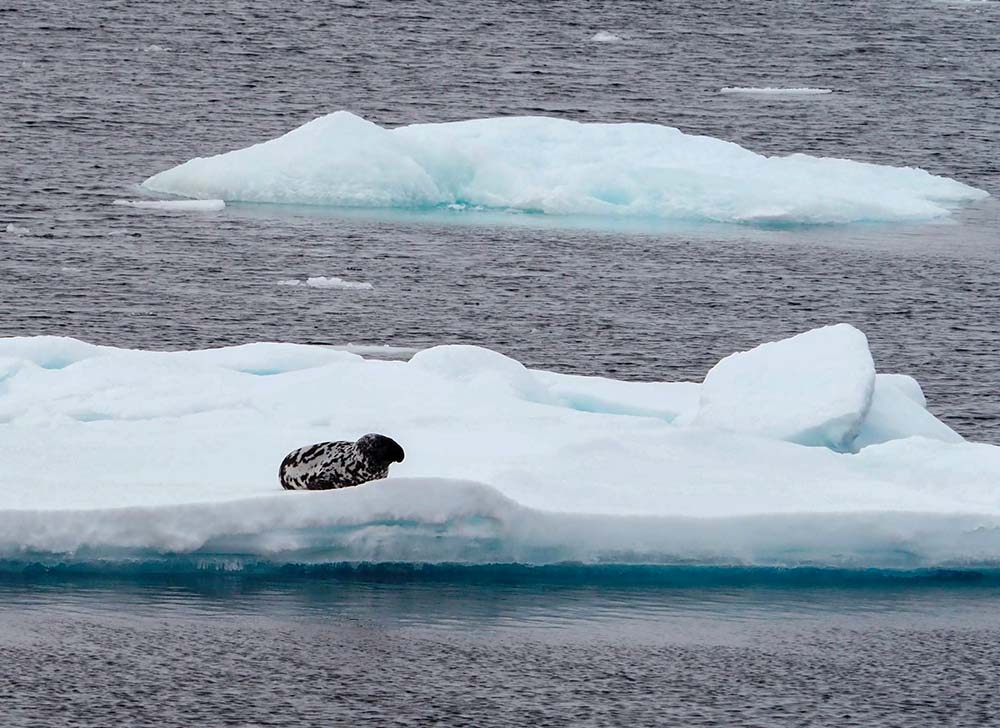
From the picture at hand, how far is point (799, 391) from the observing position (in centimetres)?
1510

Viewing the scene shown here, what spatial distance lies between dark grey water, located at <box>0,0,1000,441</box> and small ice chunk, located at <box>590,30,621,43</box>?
53cm

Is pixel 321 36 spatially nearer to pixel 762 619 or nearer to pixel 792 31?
pixel 792 31

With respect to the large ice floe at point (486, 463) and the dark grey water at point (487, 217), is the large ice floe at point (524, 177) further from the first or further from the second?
the large ice floe at point (486, 463)

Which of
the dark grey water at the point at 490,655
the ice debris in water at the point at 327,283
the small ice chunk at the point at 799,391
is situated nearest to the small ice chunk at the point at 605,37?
the ice debris in water at the point at 327,283

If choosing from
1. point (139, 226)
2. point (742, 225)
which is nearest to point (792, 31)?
point (742, 225)

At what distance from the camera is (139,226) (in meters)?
28.0

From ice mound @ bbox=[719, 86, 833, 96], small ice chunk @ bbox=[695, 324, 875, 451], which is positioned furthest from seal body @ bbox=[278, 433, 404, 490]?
ice mound @ bbox=[719, 86, 833, 96]

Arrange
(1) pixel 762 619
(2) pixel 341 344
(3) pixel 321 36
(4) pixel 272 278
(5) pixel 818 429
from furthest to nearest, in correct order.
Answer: (3) pixel 321 36, (4) pixel 272 278, (2) pixel 341 344, (5) pixel 818 429, (1) pixel 762 619

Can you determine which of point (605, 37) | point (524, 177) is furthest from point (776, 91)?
point (524, 177)

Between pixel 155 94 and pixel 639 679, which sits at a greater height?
pixel 155 94

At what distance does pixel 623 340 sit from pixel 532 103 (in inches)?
810

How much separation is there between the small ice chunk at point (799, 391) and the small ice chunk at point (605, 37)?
37.1m

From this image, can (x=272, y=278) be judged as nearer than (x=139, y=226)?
Yes

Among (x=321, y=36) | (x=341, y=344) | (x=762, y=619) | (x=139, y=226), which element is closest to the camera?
(x=762, y=619)
